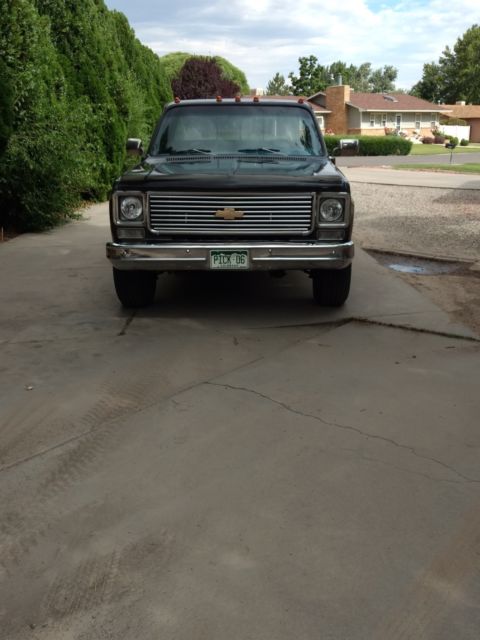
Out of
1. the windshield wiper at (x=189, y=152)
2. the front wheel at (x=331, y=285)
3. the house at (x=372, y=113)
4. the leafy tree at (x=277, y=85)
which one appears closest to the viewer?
the front wheel at (x=331, y=285)

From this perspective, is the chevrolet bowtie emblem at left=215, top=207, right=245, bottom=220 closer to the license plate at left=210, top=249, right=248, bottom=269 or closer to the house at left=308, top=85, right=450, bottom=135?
the license plate at left=210, top=249, right=248, bottom=269

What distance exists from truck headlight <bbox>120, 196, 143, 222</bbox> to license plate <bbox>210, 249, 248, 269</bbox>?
0.69 m

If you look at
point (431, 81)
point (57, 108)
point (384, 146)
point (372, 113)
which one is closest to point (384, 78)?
point (431, 81)

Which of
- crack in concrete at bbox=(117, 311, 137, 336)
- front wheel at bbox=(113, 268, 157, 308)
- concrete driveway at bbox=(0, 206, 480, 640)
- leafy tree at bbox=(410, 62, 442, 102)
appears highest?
leafy tree at bbox=(410, 62, 442, 102)

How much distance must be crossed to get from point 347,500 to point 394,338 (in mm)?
2626

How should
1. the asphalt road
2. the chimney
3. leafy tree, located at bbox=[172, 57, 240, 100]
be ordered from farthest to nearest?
the chimney < leafy tree, located at bbox=[172, 57, 240, 100] < the asphalt road

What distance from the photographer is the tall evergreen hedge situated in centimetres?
980

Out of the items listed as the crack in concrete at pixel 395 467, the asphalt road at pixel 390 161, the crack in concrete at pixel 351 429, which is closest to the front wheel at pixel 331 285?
the crack in concrete at pixel 351 429

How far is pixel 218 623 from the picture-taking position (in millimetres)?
2367

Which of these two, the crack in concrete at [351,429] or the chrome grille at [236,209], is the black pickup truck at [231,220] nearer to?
the chrome grille at [236,209]

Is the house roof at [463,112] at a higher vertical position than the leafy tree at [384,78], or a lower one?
lower

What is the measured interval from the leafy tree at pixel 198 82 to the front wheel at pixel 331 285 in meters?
38.9

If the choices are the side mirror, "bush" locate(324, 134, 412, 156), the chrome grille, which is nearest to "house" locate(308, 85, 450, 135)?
"bush" locate(324, 134, 412, 156)

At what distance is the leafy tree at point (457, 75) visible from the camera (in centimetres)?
9800
